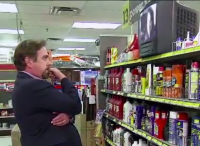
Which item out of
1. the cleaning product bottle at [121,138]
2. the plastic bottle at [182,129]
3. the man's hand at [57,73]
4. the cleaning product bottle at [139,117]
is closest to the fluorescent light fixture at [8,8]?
the cleaning product bottle at [121,138]

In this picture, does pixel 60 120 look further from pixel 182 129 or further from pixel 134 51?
pixel 134 51

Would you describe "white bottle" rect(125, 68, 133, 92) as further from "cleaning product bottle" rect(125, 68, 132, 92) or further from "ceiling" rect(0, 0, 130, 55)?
"ceiling" rect(0, 0, 130, 55)

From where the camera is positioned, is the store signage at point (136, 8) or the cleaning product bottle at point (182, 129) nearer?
the cleaning product bottle at point (182, 129)

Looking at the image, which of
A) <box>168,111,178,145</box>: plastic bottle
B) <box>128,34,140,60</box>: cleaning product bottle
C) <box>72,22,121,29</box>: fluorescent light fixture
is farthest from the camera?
<box>72,22,121,29</box>: fluorescent light fixture

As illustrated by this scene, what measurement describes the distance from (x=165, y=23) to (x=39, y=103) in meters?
1.14

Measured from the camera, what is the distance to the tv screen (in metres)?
1.98

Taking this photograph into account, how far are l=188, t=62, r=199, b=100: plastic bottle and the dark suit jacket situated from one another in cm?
78

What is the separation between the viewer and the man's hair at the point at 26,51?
1.52 metres

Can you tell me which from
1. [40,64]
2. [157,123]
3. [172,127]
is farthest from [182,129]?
[40,64]

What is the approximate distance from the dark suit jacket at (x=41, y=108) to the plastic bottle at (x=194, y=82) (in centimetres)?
78

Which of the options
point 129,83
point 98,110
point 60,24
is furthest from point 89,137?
point 60,24

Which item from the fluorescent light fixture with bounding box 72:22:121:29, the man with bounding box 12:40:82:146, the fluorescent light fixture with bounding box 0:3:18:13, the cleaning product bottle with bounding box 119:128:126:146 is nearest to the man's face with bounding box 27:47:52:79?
the man with bounding box 12:40:82:146

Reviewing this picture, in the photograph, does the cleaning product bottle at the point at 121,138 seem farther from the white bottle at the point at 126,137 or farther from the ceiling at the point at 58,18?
the ceiling at the point at 58,18

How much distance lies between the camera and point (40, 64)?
1.54m
